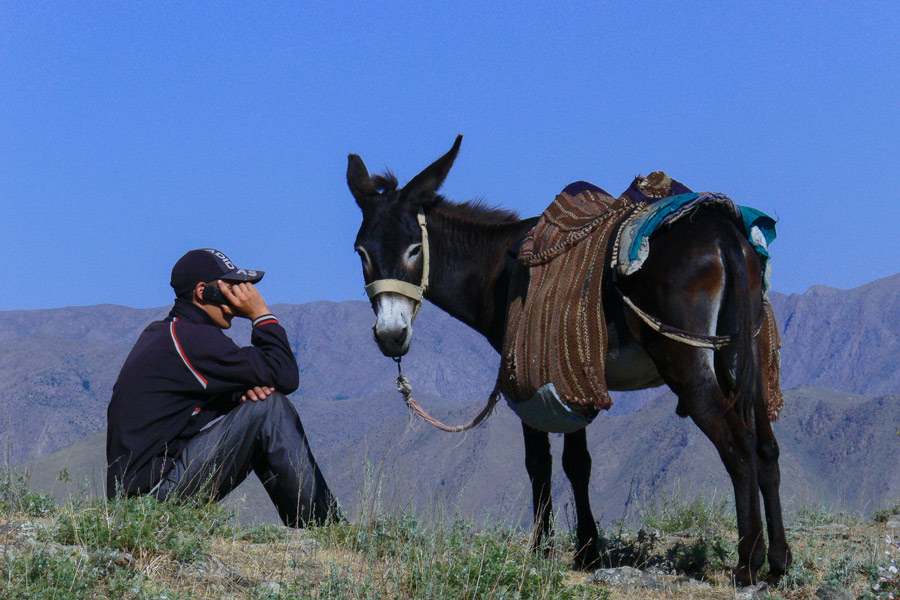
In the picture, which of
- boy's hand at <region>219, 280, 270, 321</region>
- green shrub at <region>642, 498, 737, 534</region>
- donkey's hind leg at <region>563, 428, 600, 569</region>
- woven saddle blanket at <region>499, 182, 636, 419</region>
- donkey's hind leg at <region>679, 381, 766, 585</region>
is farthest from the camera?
green shrub at <region>642, 498, 737, 534</region>

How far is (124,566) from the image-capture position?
462 centimetres

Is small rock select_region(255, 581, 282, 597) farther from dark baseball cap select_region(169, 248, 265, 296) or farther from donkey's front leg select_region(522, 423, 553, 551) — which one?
donkey's front leg select_region(522, 423, 553, 551)

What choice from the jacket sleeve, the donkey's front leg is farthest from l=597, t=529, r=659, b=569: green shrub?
the jacket sleeve

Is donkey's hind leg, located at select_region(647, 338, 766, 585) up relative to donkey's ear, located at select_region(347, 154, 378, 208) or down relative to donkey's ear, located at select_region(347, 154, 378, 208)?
down

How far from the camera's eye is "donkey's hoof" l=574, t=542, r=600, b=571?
6.47 meters

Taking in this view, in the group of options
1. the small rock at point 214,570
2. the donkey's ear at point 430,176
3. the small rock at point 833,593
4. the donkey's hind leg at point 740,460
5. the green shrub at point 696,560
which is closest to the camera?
the small rock at point 214,570

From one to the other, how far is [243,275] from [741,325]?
2.88m

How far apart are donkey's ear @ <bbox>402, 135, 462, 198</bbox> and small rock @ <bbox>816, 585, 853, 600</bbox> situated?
362 centimetres

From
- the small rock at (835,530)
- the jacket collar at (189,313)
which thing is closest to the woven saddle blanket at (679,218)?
the small rock at (835,530)

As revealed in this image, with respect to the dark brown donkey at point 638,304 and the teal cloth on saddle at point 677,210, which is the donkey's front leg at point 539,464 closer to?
the dark brown donkey at point 638,304

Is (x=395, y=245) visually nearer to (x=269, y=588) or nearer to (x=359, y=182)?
(x=359, y=182)

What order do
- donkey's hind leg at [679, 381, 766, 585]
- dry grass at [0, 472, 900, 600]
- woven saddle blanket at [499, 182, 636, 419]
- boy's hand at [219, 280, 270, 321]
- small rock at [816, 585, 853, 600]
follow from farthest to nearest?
boy's hand at [219, 280, 270, 321]
woven saddle blanket at [499, 182, 636, 419]
donkey's hind leg at [679, 381, 766, 585]
small rock at [816, 585, 853, 600]
dry grass at [0, 472, 900, 600]

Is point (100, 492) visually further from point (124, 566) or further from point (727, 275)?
point (727, 275)

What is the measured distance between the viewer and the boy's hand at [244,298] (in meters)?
5.79
